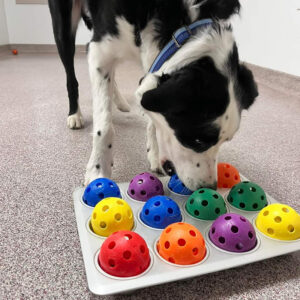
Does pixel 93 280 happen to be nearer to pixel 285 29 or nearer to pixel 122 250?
pixel 122 250

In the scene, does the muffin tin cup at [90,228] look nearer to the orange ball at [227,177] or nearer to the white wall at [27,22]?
the orange ball at [227,177]

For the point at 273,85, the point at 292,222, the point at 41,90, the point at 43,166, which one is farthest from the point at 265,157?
the point at 41,90

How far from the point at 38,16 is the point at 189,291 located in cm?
465

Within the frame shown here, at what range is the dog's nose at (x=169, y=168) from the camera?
1114 millimetres

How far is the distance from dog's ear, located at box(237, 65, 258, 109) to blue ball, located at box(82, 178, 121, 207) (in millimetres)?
491

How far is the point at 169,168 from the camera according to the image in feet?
3.72

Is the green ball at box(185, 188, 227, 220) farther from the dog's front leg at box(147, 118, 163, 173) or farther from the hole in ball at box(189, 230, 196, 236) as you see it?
the dog's front leg at box(147, 118, 163, 173)

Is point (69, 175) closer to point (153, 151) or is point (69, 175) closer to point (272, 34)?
point (153, 151)

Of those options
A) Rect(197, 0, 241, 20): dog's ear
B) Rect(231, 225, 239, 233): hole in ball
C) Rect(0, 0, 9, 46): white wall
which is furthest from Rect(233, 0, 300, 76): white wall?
Rect(0, 0, 9, 46): white wall

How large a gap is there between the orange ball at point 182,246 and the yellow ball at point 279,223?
211 millimetres

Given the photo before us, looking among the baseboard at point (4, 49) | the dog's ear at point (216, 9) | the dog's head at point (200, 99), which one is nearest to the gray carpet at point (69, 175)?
the dog's head at point (200, 99)

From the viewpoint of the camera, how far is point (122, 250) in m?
0.71

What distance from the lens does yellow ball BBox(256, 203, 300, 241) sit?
84 cm

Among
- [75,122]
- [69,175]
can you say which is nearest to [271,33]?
[75,122]
